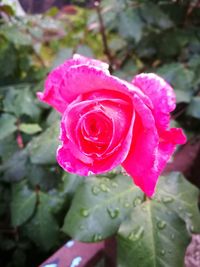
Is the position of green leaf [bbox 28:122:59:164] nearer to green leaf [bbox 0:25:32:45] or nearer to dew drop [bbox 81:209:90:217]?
dew drop [bbox 81:209:90:217]

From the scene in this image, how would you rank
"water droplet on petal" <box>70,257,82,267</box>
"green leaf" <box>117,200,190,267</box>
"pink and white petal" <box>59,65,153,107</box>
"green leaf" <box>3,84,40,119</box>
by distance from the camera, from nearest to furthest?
"pink and white petal" <box>59,65,153,107</box>, "green leaf" <box>117,200,190,267</box>, "water droplet on petal" <box>70,257,82,267</box>, "green leaf" <box>3,84,40,119</box>

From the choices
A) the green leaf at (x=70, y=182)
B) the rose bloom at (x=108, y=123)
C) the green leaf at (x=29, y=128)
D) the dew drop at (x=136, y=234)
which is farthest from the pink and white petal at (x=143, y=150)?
the green leaf at (x=29, y=128)

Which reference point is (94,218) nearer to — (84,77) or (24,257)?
(84,77)

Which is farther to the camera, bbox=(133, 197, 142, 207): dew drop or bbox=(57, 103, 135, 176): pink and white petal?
bbox=(133, 197, 142, 207): dew drop

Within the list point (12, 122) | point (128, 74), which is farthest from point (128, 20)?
point (12, 122)

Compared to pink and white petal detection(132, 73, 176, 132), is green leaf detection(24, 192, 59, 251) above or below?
below

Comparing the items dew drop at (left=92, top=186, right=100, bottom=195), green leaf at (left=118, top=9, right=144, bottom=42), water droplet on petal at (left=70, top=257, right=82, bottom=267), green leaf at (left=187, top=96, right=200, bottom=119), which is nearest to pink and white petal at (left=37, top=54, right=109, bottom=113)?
dew drop at (left=92, top=186, right=100, bottom=195)

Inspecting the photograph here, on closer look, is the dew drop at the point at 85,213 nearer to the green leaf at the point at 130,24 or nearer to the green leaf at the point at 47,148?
the green leaf at the point at 47,148
